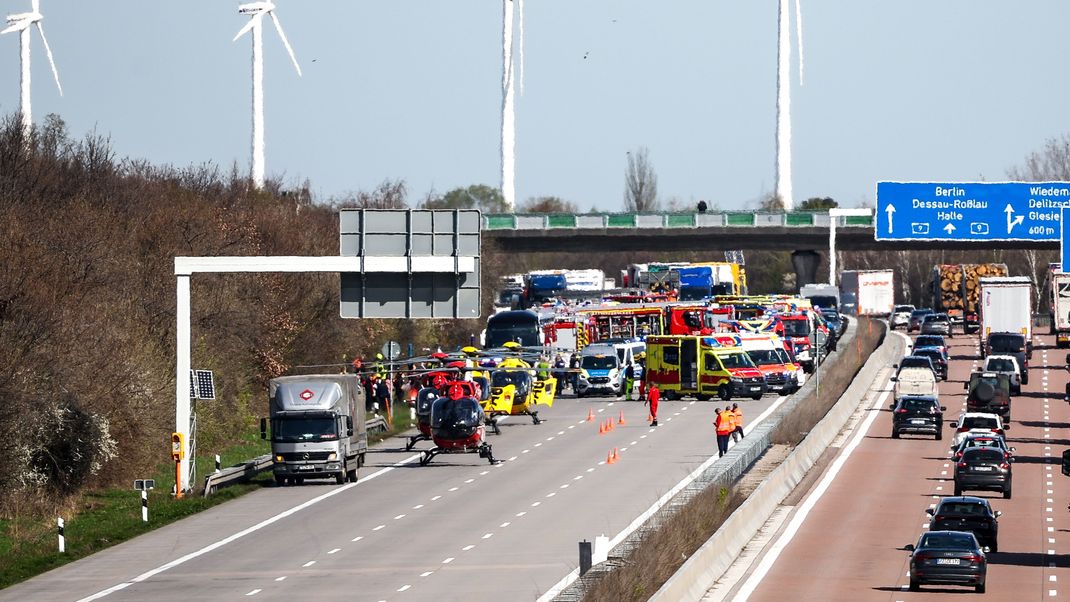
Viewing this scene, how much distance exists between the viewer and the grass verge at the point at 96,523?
34.6 metres

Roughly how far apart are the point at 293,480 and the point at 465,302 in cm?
723

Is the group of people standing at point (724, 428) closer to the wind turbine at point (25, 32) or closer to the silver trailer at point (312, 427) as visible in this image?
the silver trailer at point (312, 427)

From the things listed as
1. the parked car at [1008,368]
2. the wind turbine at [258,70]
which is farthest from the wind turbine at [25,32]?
the parked car at [1008,368]

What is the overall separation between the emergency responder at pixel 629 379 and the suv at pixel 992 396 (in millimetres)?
12837

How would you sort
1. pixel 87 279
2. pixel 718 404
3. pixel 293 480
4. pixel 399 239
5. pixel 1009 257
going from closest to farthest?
pixel 399 239 → pixel 293 480 → pixel 87 279 → pixel 718 404 → pixel 1009 257

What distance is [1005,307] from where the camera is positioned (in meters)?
86.6

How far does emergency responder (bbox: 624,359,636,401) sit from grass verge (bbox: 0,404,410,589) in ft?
70.5

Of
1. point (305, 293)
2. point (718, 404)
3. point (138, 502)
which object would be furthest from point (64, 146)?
point (138, 502)

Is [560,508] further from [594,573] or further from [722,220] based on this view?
[722,220]

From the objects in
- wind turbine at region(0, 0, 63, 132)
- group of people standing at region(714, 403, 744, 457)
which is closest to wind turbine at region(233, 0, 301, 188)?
wind turbine at region(0, 0, 63, 132)

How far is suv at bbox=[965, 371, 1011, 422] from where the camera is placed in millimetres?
→ 61812

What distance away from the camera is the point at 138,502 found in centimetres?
4359

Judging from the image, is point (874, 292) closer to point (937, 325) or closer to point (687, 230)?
point (687, 230)

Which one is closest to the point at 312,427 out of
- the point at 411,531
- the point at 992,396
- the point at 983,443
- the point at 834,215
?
the point at 411,531
